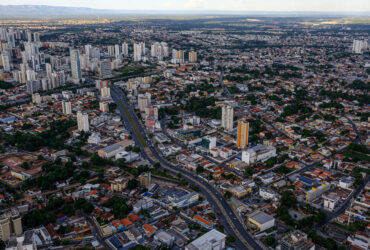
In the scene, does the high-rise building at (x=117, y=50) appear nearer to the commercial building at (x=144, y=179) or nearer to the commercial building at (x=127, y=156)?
the commercial building at (x=127, y=156)

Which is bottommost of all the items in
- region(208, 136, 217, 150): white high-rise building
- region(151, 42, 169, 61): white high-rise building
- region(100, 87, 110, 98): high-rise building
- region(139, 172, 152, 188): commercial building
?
region(139, 172, 152, 188): commercial building

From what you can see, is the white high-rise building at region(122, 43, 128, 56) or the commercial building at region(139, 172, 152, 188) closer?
the commercial building at region(139, 172, 152, 188)

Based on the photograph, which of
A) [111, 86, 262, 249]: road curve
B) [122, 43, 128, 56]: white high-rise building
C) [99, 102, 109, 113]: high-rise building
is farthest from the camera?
[122, 43, 128, 56]: white high-rise building

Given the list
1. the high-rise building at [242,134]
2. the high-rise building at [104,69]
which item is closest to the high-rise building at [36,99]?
the high-rise building at [104,69]

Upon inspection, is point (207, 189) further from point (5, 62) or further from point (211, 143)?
point (5, 62)

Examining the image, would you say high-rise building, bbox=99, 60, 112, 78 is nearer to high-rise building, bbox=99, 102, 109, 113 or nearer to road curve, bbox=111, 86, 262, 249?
high-rise building, bbox=99, 102, 109, 113

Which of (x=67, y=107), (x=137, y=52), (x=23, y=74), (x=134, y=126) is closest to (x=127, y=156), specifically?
(x=134, y=126)

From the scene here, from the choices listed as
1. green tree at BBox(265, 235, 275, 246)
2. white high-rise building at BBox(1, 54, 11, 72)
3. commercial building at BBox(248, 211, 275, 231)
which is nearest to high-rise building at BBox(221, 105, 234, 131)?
commercial building at BBox(248, 211, 275, 231)
